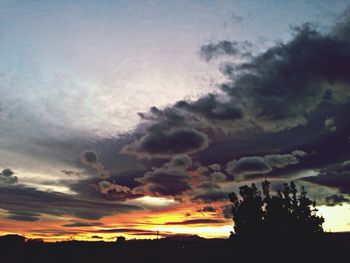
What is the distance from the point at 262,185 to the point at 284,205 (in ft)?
26.8

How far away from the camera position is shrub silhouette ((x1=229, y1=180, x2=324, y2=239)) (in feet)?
270

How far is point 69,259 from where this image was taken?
8025 centimetres

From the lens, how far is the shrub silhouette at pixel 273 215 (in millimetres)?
82375

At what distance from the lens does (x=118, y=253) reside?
8644cm

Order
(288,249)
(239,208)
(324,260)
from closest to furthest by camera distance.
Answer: (324,260) → (288,249) → (239,208)

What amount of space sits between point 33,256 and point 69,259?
8.37m

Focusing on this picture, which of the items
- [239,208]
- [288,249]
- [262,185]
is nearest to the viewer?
[288,249]

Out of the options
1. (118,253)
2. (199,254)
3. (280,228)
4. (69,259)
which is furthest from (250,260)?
(69,259)

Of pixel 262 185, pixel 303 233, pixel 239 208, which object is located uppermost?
pixel 262 185

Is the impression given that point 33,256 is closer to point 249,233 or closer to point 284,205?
point 249,233

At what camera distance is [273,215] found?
87750mm

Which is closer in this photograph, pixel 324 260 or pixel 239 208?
pixel 324 260

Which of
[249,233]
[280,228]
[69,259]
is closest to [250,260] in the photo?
[249,233]

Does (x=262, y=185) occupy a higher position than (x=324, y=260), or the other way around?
(x=262, y=185)
